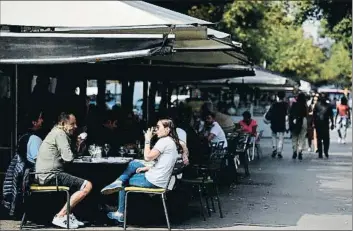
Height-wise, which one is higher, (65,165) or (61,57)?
(61,57)

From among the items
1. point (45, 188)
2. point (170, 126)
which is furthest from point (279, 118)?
point (45, 188)

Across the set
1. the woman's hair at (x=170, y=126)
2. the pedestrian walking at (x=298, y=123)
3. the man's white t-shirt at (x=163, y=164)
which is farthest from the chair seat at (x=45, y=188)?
the pedestrian walking at (x=298, y=123)

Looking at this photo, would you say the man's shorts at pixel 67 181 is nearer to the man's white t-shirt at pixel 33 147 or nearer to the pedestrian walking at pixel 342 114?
the man's white t-shirt at pixel 33 147

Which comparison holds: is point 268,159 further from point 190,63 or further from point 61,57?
point 61,57

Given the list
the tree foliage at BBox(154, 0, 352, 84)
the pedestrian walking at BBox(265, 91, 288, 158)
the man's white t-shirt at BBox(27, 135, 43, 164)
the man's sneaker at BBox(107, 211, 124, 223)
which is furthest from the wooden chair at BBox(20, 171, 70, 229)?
the tree foliage at BBox(154, 0, 352, 84)

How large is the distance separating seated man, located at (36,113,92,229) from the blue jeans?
46 centimetres

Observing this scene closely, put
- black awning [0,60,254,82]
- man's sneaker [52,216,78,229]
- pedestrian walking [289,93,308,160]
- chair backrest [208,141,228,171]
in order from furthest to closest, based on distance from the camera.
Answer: pedestrian walking [289,93,308,160] < black awning [0,60,254,82] < chair backrest [208,141,228,171] < man's sneaker [52,216,78,229]

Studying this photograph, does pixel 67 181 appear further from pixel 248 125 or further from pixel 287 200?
pixel 248 125

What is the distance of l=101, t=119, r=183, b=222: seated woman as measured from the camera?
1036 cm

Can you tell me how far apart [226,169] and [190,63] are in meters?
2.11

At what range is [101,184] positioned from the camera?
11.2 meters

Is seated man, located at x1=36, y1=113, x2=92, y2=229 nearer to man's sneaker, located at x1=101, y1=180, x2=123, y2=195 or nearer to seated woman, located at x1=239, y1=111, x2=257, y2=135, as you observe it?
man's sneaker, located at x1=101, y1=180, x2=123, y2=195

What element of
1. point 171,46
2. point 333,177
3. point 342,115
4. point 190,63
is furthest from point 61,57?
point 342,115

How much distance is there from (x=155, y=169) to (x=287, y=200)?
396 cm
